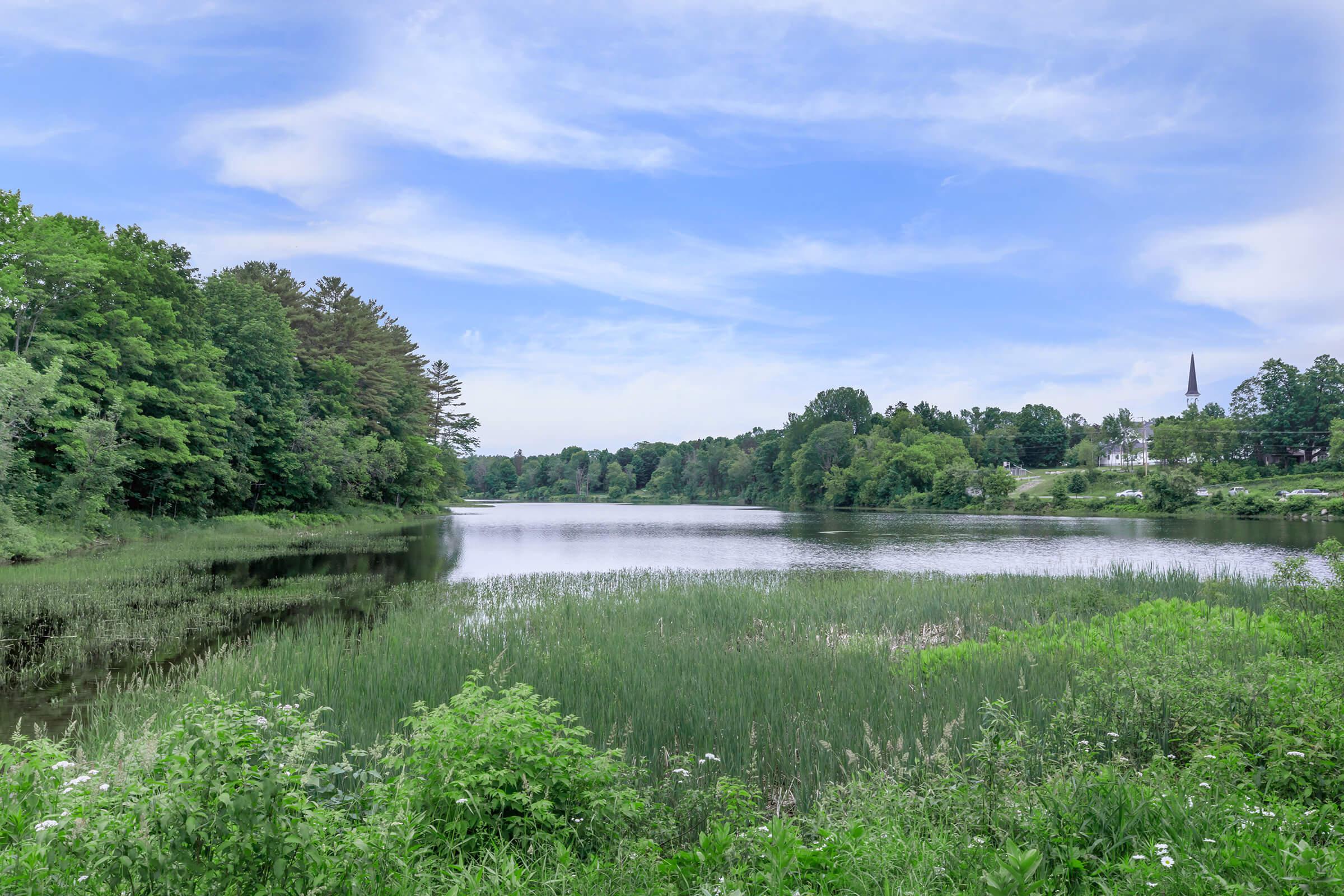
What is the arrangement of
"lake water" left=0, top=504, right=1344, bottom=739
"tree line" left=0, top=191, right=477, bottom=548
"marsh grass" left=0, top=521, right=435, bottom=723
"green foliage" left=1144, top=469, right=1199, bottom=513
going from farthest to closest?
"green foliage" left=1144, top=469, right=1199, bottom=513 < "tree line" left=0, top=191, right=477, bottom=548 < "lake water" left=0, top=504, right=1344, bottom=739 < "marsh grass" left=0, top=521, right=435, bottom=723

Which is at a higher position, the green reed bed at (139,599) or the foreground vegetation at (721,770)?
the foreground vegetation at (721,770)

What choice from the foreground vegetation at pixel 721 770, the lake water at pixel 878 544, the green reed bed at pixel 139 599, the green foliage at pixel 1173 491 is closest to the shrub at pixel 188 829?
the foreground vegetation at pixel 721 770

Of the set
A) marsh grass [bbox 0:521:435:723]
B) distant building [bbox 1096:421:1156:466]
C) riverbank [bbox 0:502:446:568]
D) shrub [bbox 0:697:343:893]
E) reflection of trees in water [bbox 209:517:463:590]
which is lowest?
reflection of trees in water [bbox 209:517:463:590]

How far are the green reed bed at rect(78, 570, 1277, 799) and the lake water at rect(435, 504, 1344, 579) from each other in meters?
8.85

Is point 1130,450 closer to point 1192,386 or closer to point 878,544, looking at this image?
point 1192,386

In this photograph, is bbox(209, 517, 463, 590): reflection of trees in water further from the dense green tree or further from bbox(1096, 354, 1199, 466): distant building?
the dense green tree

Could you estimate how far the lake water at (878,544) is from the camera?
27.3m

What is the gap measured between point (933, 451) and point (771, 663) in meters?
104

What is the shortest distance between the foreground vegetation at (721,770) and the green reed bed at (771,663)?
0.19 feet

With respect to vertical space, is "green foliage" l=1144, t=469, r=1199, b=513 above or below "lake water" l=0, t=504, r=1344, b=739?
above

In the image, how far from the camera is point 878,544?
38.2 meters

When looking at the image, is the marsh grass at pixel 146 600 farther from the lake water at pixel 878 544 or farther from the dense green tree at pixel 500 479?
the dense green tree at pixel 500 479

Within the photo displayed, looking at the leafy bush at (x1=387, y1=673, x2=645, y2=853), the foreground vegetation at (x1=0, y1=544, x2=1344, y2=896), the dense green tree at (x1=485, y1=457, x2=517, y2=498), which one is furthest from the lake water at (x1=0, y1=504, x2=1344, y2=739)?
the dense green tree at (x1=485, y1=457, x2=517, y2=498)

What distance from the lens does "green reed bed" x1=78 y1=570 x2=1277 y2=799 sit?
6426mm
